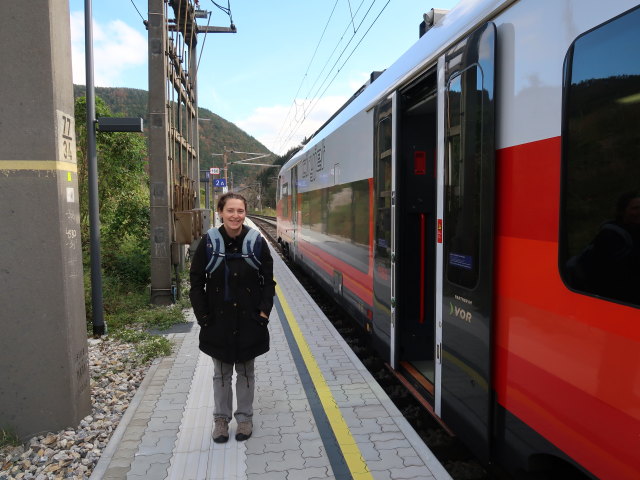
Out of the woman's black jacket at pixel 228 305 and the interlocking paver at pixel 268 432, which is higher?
the woman's black jacket at pixel 228 305

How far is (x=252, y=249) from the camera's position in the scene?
12.0ft

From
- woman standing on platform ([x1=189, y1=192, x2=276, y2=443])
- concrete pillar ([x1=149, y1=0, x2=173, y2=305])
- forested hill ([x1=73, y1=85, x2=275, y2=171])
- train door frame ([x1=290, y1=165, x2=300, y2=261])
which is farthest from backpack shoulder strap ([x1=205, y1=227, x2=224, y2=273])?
forested hill ([x1=73, y1=85, x2=275, y2=171])

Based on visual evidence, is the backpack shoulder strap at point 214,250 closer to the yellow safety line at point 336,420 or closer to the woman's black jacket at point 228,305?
the woman's black jacket at point 228,305

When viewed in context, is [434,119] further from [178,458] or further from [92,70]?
[92,70]

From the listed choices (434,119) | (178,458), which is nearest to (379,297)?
(434,119)

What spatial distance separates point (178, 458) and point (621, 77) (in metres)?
3.38

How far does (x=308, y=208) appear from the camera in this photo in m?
10.5

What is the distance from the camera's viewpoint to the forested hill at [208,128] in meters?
130

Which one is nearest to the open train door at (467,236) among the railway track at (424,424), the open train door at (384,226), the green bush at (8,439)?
the railway track at (424,424)

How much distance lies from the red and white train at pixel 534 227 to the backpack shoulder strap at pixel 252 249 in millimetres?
1272

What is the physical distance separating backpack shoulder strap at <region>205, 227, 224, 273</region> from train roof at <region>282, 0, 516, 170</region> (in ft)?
6.62

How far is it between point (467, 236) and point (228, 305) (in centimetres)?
170

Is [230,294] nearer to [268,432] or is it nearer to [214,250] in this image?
→ [214,250]

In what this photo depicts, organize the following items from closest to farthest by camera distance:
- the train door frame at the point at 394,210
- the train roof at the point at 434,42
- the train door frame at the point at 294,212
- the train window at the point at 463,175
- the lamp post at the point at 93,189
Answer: the train window at the point at 463,175 < the train roof at the point at 434,42 < the train door frame at the point at 394,210 < the lamp post at the point at 93,189 < the train door frame at the point at 294,212
